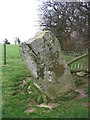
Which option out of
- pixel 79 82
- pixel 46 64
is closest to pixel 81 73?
pixel 79 82

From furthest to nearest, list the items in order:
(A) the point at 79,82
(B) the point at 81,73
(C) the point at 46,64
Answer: (B) the point at 81,73
(A) the point at 79,82
(C) the point at 46,64

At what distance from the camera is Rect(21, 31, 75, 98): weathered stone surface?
413 centimetres

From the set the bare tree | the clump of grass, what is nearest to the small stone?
the clump of grass

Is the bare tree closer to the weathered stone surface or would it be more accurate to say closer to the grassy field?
the weathered stone surface

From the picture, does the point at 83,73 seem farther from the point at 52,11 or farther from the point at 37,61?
the point at 52,11

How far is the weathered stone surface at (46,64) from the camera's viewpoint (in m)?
4.13

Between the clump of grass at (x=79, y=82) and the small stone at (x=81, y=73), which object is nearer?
the clump of grass at (x=79, y=82)

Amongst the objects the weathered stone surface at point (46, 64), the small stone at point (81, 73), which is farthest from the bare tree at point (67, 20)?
the weathered stone surface at point (46, 64)

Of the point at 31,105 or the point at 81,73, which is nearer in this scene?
the point at 31,105

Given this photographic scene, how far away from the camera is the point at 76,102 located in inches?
160

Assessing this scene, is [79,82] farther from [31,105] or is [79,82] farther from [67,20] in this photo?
[67,20]

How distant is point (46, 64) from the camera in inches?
164

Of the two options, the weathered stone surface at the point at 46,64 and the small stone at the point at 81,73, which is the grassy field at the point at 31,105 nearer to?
the weathered stone surface at the point at 46,64

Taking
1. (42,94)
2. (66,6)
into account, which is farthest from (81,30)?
(42,94)
